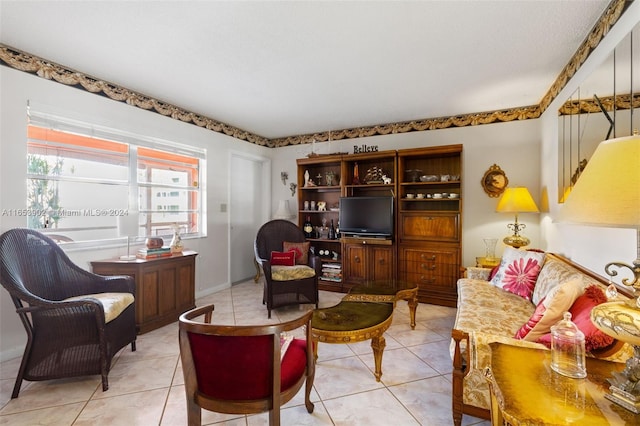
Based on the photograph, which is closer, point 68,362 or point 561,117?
point 68,362

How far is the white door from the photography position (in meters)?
4.73

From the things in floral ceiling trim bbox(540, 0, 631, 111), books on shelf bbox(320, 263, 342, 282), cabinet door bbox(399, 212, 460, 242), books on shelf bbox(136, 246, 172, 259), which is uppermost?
floral ceiling trim bbox(540, 0, 631, 111)

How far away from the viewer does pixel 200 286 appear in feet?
13.2

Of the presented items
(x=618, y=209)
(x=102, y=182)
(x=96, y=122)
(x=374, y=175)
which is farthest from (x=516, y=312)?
(x=96, y=122)

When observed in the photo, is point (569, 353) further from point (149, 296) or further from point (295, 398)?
point (149, 296)

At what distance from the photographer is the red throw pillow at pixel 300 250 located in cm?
399

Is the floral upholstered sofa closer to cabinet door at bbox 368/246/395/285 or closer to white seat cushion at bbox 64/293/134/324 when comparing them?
cabinet door at bbox 368/246/395/285

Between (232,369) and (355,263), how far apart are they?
3.10 meters

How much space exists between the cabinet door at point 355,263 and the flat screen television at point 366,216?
216mm

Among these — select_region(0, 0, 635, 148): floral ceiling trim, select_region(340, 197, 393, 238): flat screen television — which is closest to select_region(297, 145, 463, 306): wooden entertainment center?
select_region(340, 197, 393, 238): flat screen television

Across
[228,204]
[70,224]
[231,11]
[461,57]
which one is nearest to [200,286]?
[228,204]

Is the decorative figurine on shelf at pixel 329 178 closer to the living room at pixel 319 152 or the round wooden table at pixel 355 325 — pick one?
the living room at pixel 319 152

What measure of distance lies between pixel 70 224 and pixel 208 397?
251cm

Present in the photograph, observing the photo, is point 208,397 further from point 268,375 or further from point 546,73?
point 546,73
